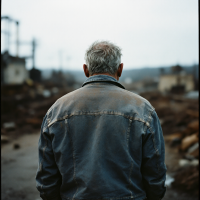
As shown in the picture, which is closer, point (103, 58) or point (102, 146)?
point (102, 146)

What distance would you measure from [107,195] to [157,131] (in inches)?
22.9

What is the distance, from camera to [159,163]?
1664 mm

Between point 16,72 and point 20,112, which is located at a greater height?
point 16,72

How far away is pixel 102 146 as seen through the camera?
1537 mm

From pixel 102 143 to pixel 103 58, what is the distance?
65cm

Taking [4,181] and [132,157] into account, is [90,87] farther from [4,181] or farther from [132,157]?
[4,181]

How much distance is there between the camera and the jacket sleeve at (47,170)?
5.57ft

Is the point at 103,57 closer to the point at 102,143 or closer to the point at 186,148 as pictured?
the point at 102,143

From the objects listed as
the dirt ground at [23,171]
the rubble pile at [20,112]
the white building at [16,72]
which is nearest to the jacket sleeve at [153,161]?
the dirt ground at [23,171]

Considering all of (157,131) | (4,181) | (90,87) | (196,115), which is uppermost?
(90,87)

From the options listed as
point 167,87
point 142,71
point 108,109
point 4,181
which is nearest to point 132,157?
point 108,109

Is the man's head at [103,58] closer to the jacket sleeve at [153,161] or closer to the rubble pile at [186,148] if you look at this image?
the jacket sleeve at [153,161]

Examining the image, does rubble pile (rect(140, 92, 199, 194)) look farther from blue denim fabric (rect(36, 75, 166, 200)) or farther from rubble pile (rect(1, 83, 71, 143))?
rubble pile (rect(1, 83, 71, 143))

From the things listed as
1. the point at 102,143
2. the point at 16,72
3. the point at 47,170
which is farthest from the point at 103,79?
the point at 16,72
